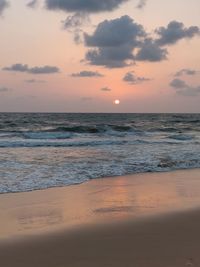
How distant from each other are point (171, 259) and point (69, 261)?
3.81ft

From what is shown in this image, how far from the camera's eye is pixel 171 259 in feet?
14.8

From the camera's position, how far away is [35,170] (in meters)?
11.3

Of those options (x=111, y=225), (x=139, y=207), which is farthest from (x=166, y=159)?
(x=111, y=225)

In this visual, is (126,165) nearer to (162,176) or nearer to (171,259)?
(162,176)

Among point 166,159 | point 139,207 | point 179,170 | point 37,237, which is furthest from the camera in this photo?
point 166,159

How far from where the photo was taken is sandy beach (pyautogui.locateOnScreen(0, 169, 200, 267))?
4.61m

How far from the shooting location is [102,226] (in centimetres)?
595

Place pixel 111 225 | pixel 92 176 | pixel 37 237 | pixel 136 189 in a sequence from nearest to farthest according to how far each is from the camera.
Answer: pixel 37 237 → pixel 111 225 → pixel 136 189 → pixel 92 176

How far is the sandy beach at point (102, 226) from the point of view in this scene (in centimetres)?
461

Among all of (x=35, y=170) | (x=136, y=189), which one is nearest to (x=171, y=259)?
(x=136, y=189)

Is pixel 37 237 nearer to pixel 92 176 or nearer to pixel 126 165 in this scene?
pixel 92 176

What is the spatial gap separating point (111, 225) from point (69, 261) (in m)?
1.59

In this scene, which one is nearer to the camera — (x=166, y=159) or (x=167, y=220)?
(x=167, y=220)

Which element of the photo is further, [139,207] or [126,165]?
[126,165]
